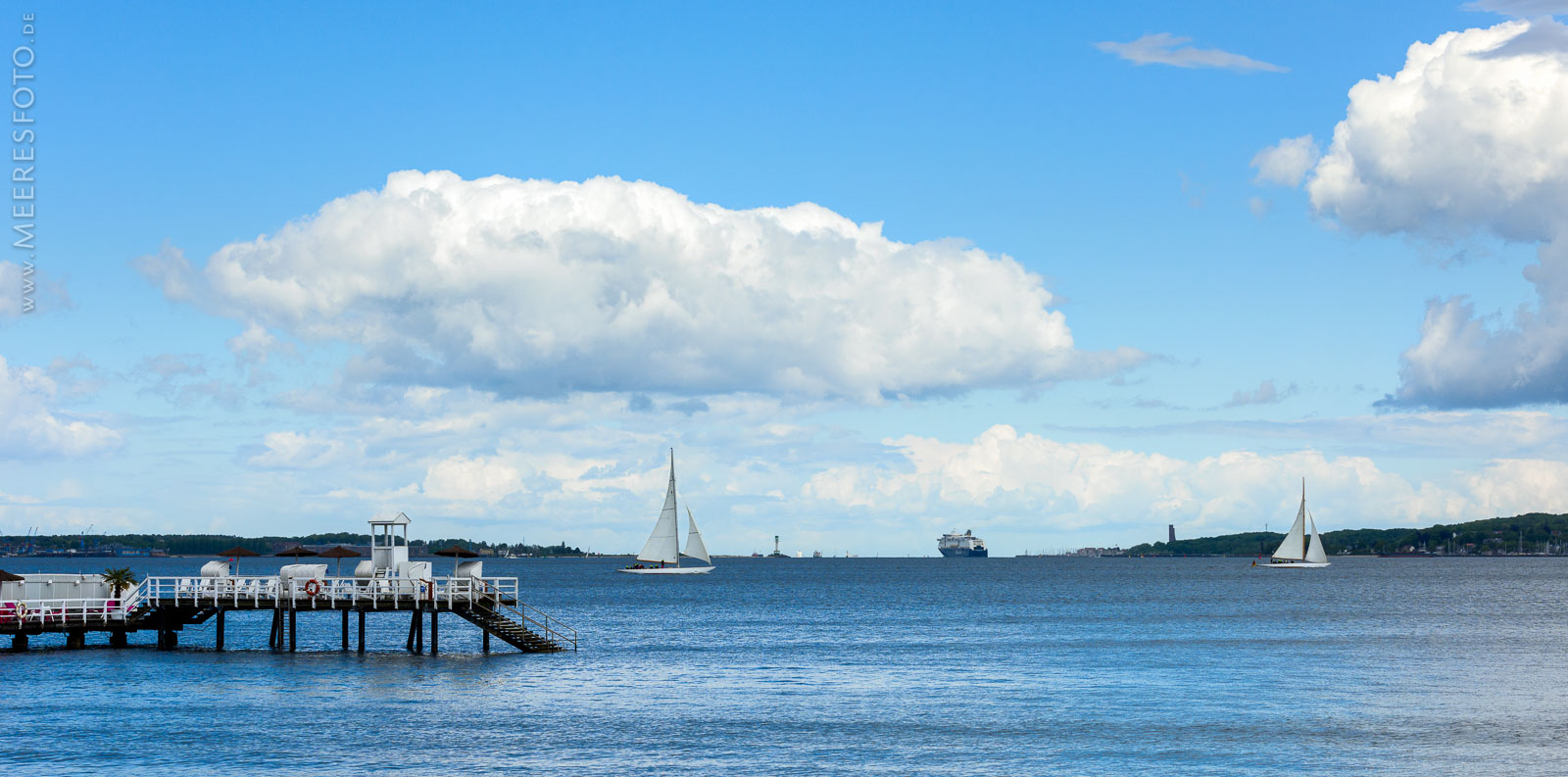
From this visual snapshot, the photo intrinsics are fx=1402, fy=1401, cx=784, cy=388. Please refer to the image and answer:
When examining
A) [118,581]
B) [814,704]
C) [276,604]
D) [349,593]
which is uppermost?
[118,581]

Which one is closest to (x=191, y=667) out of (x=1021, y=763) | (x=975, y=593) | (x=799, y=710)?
(x=799, y=710)

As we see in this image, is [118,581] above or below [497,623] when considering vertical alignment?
above

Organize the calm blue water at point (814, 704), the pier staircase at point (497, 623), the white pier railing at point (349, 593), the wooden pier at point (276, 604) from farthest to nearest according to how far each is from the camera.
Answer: the pier staircase at point (497, 623) → the wooden pier at point (276, 604) → the white pier railing at point (349, 593) → the calm blue water at point (814, 704)

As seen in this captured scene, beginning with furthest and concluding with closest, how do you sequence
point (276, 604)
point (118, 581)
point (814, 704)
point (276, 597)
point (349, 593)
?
point (118, 581) → point (349, 593) → point (276, 597) → point (276, 604) → point (814, 704)

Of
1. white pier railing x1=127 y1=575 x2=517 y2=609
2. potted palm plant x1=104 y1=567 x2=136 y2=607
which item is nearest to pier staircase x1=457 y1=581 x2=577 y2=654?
white pier railing x1=127 y1=575 x2=517 y2=609

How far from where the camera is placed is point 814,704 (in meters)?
57.2

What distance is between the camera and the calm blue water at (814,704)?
44719mm

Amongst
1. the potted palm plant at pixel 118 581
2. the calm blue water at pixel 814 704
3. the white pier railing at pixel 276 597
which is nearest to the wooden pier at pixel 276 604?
the white pier railing at pixel 276 597

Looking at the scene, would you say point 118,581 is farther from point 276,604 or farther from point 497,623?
point 497,623

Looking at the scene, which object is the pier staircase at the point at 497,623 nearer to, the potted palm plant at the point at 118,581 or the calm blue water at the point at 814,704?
the calm blue water at the point at 814,704

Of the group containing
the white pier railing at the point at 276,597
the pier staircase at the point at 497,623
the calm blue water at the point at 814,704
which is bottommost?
the calm blue water at the point at 814,704

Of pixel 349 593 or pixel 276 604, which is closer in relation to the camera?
pixel 276 604

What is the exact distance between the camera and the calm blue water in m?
44.7

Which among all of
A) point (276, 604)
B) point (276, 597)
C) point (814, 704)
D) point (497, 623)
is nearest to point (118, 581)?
point (276, 597)
